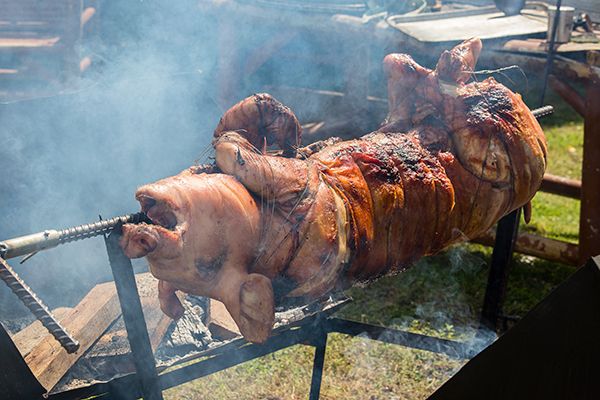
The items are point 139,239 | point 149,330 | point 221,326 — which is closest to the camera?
point 139,239

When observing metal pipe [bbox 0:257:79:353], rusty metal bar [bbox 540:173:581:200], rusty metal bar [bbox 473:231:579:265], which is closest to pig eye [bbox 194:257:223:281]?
metal pipe [bbox 0:257:79:353]

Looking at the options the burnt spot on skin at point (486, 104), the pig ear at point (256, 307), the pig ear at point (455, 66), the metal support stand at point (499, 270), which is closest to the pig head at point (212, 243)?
the pig ear at point (256, 307)

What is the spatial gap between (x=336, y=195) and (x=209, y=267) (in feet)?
1.88

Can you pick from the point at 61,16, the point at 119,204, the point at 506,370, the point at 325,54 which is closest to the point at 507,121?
the point at 506,370

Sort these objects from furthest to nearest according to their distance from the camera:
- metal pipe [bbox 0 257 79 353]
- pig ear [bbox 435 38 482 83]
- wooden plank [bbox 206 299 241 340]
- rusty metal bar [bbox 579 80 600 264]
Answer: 1. rusty metal bar [bbox 579 80 600 264]
2. wooden plank [bbox 206 299 241 340]
3. pig ear [bbox 435 38 482 83]
4. metal pipe [bbox 0 257 79 353]

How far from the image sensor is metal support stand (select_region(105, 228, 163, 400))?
188 centimetres

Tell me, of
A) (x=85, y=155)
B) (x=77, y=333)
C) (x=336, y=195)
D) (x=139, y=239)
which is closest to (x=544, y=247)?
(x=336, y=195)

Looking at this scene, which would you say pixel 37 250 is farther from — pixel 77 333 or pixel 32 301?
pixel 77 333

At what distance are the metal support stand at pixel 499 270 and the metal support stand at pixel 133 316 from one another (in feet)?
8.71

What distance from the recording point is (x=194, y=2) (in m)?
5.69

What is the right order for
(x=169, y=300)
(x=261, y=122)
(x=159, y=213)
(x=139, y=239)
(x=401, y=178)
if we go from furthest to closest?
(x=401, y=178)
(x=261, y=122)
(x=169, y=300)
(x=159, y=213)
(x=139, y=239)

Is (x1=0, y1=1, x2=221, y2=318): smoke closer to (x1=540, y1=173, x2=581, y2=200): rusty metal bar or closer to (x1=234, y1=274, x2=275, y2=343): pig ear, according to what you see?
(x1=234, y1=274, x2=275, y2=343): pig ear

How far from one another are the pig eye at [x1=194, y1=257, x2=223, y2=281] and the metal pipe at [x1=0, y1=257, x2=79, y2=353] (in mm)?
442

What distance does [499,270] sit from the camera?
168 inches
